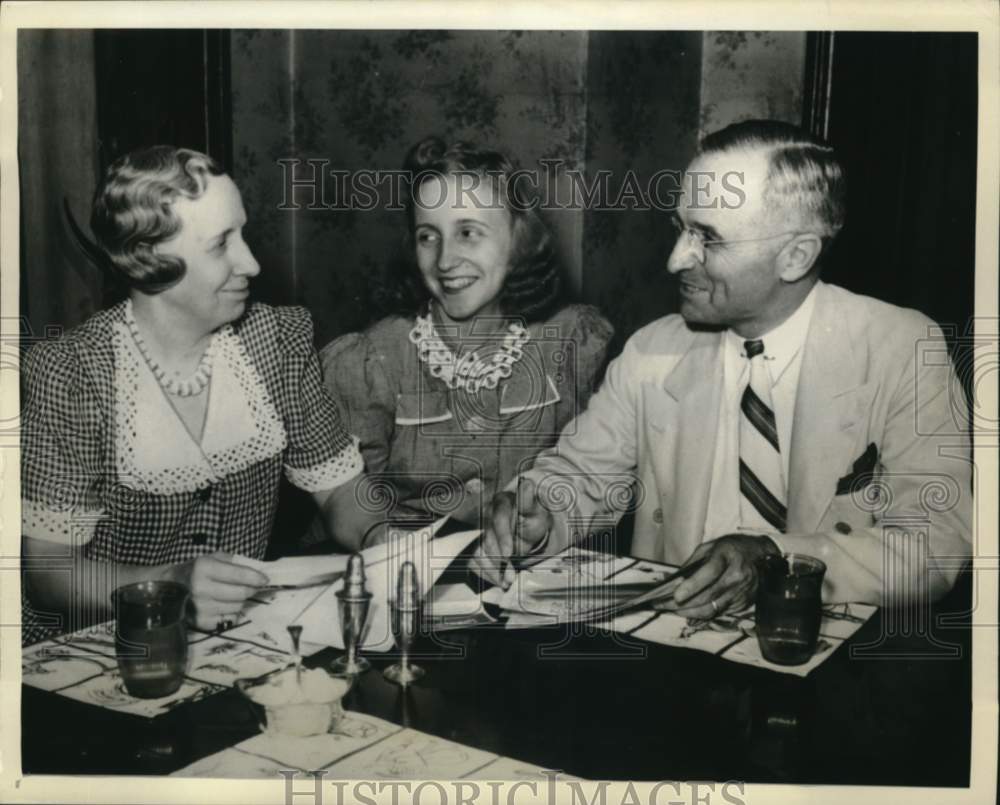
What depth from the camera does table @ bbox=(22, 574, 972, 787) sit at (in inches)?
A: 62.3

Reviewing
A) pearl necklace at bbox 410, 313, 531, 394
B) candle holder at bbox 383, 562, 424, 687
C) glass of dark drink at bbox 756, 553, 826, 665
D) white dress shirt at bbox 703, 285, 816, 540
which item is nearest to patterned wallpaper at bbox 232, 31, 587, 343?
pearl necklace at bbox 410, 313, 531, 394

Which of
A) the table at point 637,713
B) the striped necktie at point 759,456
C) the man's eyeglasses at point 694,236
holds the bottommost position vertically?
the table at point 637,713

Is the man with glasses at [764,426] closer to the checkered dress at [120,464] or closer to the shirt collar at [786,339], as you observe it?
the shirt collar at [786,339]

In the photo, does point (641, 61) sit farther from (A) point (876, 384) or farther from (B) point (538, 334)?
(A) point (876, 384)

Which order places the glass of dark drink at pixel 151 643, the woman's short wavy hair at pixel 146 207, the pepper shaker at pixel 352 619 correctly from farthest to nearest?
the woman's short wavy hair at pixel 146 207, the pepper shaker at pixel 352 619, the glass of dark drink at pixel 151 643

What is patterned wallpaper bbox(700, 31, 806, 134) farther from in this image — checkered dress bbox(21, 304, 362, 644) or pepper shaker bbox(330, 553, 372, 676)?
pepper shaker bbox(330, 553, 372, 676)

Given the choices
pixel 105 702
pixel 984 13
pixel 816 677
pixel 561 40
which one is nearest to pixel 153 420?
pixel 105 702

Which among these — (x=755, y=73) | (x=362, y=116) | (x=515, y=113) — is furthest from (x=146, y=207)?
(x=755, y=73)

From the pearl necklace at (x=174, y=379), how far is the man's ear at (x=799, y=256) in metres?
0.96

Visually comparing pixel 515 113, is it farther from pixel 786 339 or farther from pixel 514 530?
pixel 514 530

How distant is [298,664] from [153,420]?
0.48 metres

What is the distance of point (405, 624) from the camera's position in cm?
174

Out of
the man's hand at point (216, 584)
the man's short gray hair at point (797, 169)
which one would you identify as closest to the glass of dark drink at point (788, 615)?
the man's short gray hair at point (797, 169)

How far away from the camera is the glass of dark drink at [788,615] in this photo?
1.63 m
